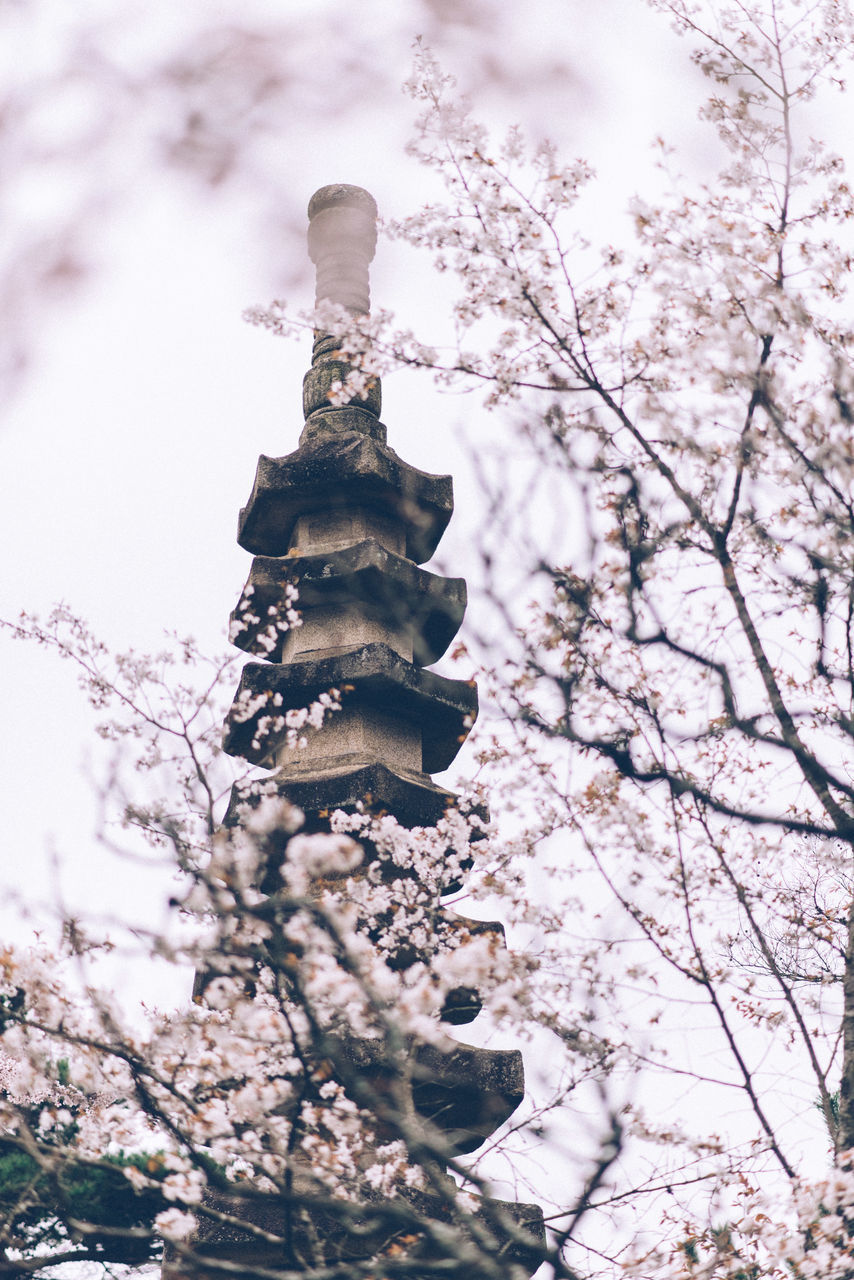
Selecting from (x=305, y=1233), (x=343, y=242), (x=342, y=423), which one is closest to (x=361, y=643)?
(x=342, y=423)

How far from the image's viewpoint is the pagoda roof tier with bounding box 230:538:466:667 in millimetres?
10828

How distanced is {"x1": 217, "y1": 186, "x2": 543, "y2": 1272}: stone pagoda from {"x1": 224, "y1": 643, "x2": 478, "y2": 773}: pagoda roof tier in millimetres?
13

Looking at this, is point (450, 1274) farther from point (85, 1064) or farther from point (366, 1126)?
point (366, 1126)

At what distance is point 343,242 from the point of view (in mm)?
13758

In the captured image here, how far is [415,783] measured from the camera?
9.98 meters

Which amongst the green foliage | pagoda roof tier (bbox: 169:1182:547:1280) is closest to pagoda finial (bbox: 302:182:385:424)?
pagoda roof tier (bbox: 169:1182:547:1280)

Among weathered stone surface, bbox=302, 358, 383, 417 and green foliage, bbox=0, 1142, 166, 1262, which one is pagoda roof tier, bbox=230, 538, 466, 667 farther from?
green foliage, bbox=0, 1142, 166, 1262

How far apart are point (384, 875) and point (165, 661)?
2.55m

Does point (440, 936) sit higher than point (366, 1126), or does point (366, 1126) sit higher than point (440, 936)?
point (440, 936)

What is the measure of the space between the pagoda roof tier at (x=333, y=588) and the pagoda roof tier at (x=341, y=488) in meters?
0.73

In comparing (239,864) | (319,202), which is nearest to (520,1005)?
(239,864)

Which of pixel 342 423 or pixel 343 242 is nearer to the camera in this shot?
pixel 342 423

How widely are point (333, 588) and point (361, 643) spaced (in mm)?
635

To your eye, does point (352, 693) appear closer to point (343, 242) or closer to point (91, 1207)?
point (343, 242)
